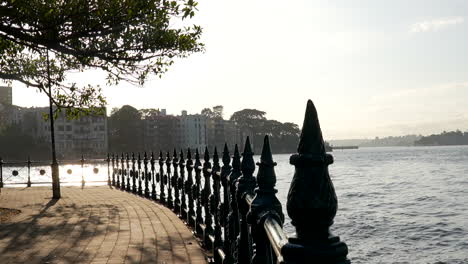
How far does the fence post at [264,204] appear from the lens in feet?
8.98

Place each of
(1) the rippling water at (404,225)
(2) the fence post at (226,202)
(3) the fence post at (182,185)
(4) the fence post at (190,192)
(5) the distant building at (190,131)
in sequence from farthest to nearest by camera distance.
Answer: (5) the distant building at (190,131) → (1) the rippling water at (404,225) → (3) the fence post at (182,185) → (4) the fence post at (190,192) → (2) the fence post at (226,202)

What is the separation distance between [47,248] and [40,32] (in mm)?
5666

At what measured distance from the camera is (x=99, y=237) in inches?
322

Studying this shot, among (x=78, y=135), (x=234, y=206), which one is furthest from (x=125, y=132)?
(x=234, y=206)

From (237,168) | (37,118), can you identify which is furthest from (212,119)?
(237,168)

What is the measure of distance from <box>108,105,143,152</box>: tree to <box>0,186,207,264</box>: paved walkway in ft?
443

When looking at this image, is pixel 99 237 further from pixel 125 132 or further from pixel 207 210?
pixel 125 132

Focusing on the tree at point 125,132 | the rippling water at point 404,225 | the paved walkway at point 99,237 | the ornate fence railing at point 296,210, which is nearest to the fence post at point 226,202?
the ornate fence railing at point 296,210

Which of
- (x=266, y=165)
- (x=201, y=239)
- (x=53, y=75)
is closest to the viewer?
(x=266, y=165)

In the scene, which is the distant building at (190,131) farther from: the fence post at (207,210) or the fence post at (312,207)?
the fence post at (312,207)

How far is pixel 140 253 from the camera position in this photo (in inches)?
Result: 268

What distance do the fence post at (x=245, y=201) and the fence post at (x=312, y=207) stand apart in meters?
2.01

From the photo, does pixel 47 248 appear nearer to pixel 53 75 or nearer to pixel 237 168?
pixel 237 168

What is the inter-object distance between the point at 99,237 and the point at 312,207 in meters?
7.16
